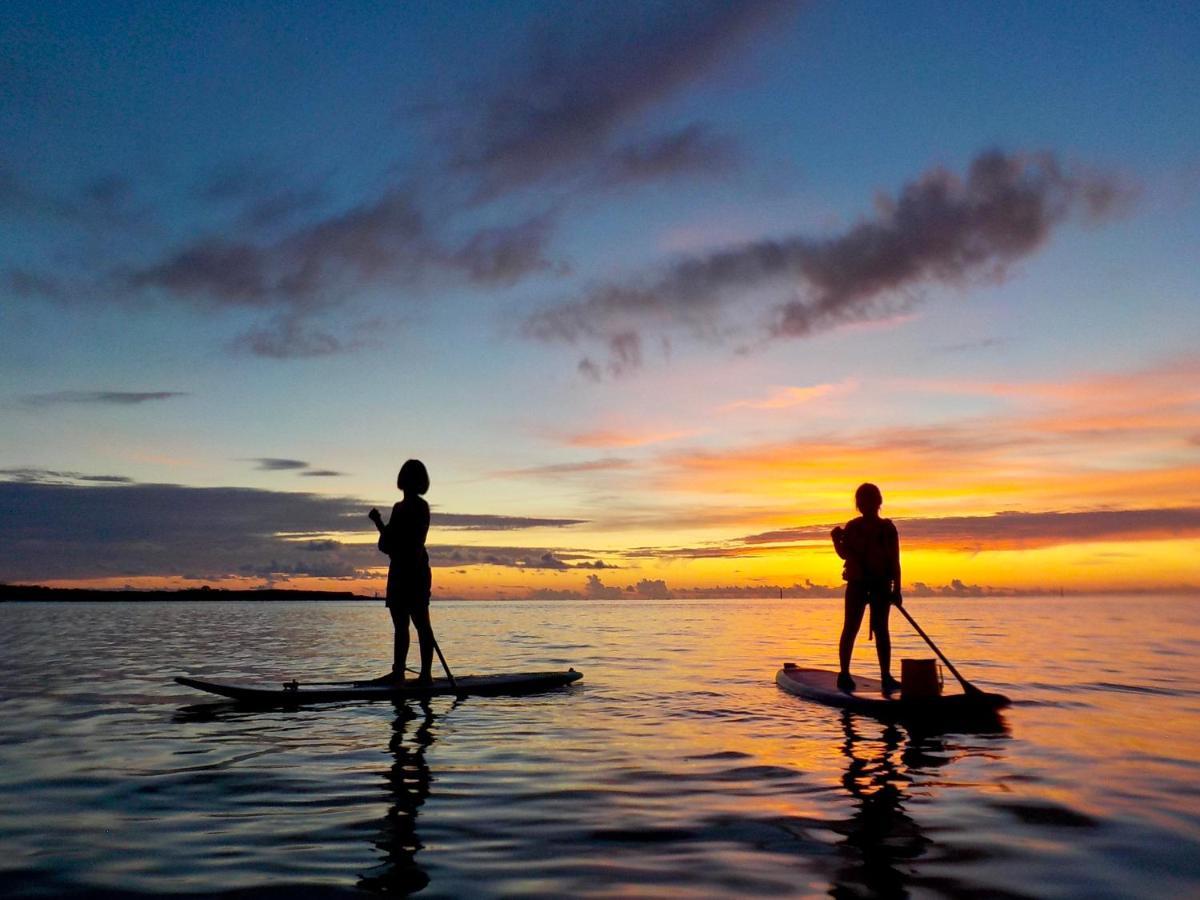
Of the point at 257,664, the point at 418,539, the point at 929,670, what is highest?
the point at 418,539

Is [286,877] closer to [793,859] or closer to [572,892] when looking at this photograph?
[572,892]

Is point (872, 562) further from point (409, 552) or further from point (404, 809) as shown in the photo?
point (404, 809)

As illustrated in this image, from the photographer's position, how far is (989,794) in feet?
22.8

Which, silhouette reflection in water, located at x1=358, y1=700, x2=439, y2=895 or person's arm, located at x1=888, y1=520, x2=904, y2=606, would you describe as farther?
person's arm, located at x1=888, y1=520, x2=904, y2=606

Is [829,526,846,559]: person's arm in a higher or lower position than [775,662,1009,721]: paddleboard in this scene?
higher

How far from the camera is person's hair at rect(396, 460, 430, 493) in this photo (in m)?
12.4

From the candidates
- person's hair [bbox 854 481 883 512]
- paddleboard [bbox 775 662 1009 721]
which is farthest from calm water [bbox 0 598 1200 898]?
person's hair [bbox 854 481 883 512]

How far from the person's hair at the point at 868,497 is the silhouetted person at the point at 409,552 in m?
6.15

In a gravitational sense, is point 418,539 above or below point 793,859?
above

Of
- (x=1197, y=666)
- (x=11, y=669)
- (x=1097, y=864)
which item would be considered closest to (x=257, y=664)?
(x=11, y=669)

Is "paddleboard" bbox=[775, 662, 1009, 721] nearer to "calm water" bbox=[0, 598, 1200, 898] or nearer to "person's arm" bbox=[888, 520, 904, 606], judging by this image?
"calm water" bbox=[0, 598, 1200, 898]

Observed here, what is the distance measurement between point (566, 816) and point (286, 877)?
2.12 m

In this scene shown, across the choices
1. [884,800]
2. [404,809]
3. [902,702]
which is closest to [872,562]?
[902,702]

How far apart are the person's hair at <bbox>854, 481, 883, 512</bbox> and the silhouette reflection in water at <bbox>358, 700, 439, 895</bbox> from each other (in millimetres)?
6390
